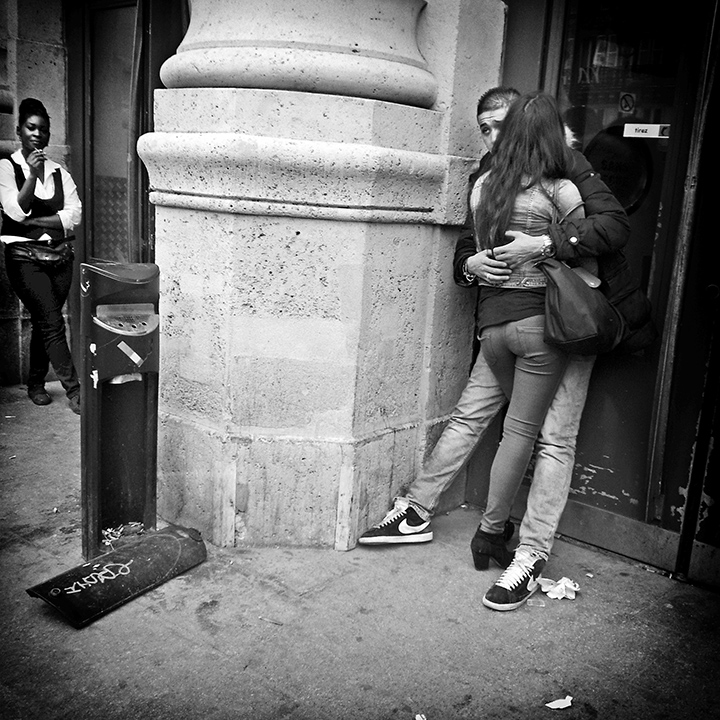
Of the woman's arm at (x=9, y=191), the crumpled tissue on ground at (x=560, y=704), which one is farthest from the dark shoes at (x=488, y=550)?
the woman's arm at (x=9, y=191)

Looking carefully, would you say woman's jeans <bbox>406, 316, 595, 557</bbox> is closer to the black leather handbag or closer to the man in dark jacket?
the man in dark jacket

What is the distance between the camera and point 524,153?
3268mm

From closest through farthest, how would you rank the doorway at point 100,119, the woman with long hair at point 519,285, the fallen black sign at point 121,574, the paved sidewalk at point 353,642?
the paved sidewalk at point 353,642 → the fallen black sign at point 121,574 → the woman with long hair at point 519,285 → the doorway at point 100,119

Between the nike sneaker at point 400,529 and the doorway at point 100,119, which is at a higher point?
the doorway at point 100,119

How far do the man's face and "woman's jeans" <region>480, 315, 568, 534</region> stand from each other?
83cm

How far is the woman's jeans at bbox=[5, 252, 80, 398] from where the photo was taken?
568cm

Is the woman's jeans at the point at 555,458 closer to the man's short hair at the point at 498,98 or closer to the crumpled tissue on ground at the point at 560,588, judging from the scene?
the crumpled tissue on ground at the point at 560,588

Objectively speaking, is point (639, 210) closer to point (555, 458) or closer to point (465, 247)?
point (465, 247)

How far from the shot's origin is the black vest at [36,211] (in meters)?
5.55

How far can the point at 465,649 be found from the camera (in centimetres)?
308

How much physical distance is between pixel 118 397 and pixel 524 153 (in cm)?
195

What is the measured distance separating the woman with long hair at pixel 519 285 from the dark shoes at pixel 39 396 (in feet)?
11.6

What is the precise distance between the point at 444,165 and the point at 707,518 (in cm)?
196

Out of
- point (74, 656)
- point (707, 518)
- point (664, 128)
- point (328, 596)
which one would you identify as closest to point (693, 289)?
point (664, 128)
